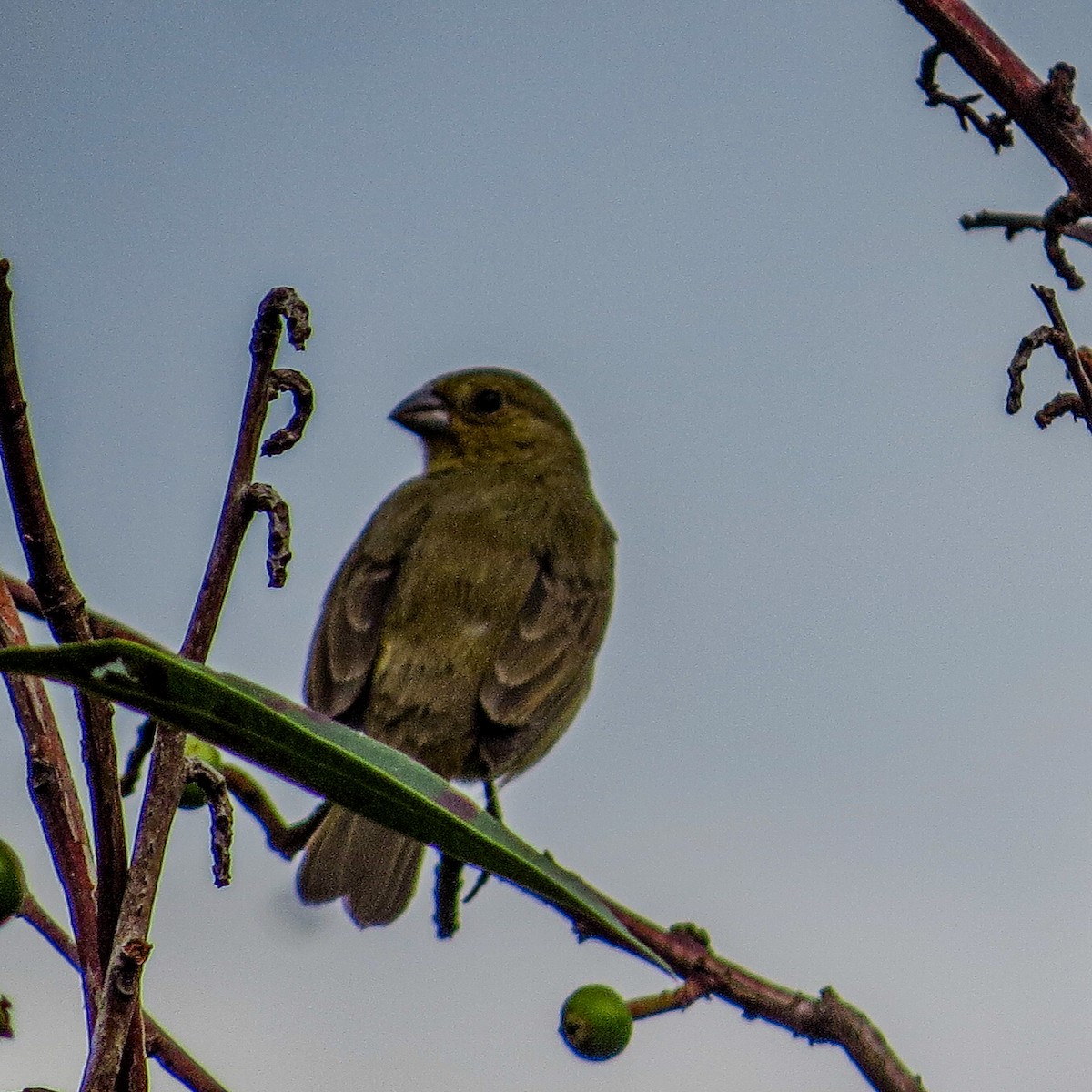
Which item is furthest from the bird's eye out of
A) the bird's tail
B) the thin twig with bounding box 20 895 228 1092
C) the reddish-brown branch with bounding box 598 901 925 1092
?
the thin twig with bounding box 20 895 228 1092

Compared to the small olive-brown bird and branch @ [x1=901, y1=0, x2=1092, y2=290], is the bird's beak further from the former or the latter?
branch @ [x1=901, y1=0, x2=1092, y2=290]

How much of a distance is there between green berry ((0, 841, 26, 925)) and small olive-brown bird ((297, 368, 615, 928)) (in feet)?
7.34

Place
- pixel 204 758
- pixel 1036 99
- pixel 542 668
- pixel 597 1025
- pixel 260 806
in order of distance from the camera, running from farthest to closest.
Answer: pixel 542 668
pixel 597 1025
pixel 260 806
pixel 204 758
pixel 1036 99

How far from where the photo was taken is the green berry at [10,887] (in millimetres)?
1653

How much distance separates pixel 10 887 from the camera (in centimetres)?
166

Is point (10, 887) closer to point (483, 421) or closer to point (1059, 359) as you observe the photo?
point (1059, 359)

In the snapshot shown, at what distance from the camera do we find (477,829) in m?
1.00

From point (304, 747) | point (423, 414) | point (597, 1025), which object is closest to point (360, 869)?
point (597, 1025)

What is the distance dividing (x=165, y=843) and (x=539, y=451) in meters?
5.34

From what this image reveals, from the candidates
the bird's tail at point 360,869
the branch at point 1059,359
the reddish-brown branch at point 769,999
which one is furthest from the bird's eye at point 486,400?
the branch at point 1059,359

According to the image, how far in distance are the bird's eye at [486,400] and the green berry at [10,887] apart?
4.64m

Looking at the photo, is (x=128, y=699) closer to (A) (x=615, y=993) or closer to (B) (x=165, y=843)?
(B) (x=165, y=843)

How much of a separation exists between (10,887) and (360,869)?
2.45 metres

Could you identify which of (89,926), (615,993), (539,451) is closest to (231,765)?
(615,993)
